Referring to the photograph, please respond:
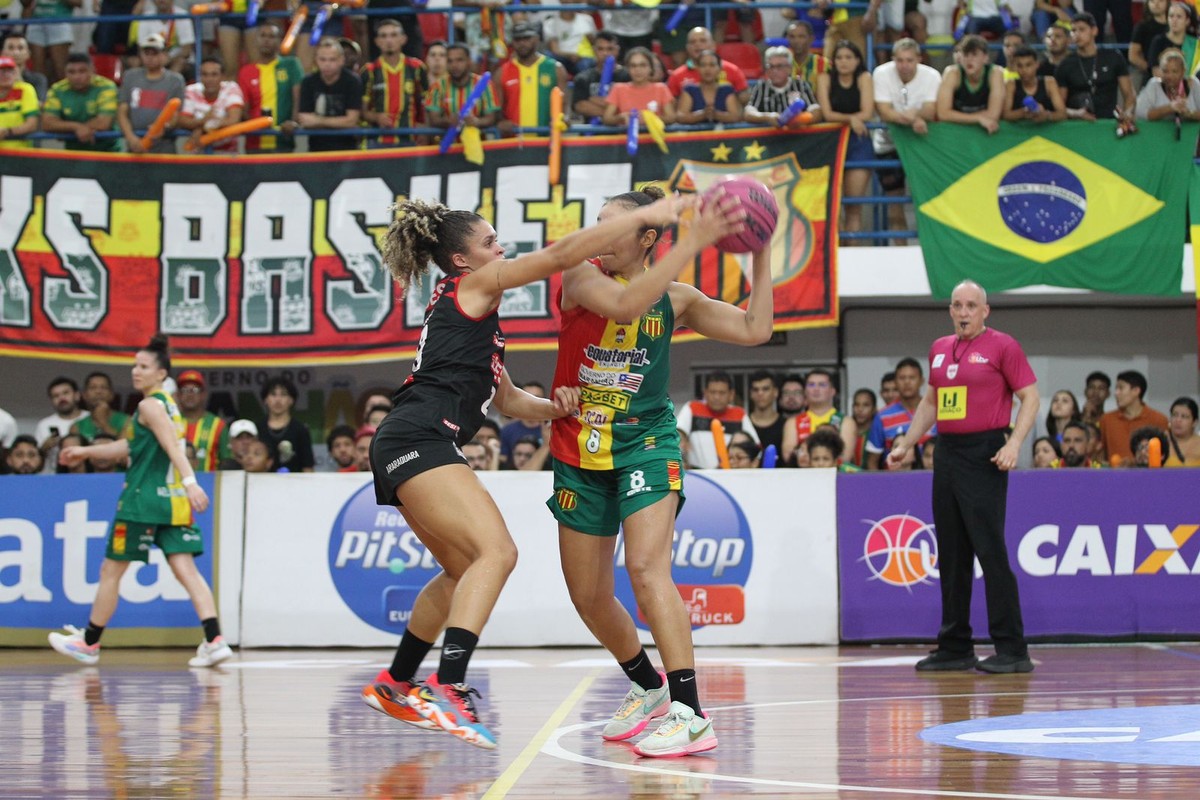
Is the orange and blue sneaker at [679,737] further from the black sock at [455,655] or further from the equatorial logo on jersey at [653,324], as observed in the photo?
the equatorial logo on jersey at [653,324]

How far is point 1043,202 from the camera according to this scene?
13539mm

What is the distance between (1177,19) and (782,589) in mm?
6981

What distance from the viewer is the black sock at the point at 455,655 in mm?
5383

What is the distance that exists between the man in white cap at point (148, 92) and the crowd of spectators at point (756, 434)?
8.16ft

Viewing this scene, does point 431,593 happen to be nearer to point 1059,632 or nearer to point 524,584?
point 524,584

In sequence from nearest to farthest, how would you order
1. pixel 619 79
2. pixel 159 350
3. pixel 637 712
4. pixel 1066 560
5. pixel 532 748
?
pixel 532 748
pixel 637 712
pixel 159 350
pixel 1066 560
pixel 619 79

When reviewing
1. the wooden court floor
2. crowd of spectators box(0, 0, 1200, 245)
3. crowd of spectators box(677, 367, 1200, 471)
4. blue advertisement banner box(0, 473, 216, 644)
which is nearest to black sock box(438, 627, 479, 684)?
the wooden court floor

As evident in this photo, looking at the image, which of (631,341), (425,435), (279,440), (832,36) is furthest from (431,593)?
(832,36)

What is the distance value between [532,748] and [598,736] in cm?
45

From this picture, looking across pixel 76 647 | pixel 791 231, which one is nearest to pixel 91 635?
pixel 76 647

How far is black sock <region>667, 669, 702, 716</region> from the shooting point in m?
5.52

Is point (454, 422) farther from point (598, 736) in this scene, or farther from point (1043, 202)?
point (1043, 202)

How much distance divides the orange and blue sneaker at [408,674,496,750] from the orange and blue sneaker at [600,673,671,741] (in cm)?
65

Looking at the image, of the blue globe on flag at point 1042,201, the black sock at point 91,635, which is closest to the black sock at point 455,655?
the black sock at point 91,635
